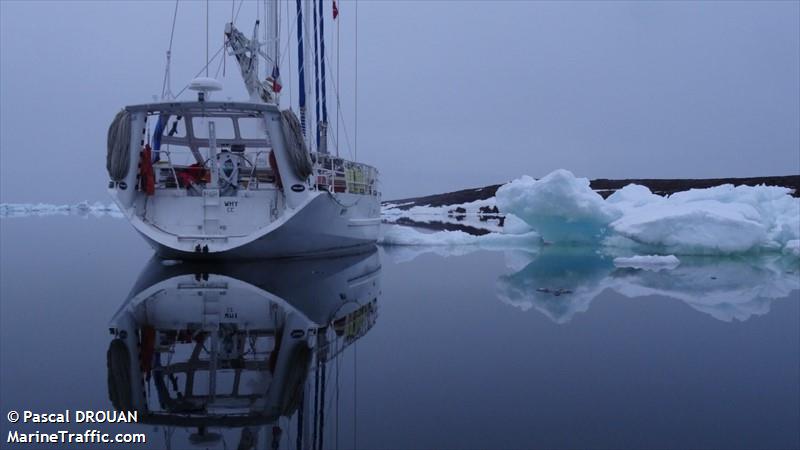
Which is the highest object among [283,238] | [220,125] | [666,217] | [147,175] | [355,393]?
[220,125]

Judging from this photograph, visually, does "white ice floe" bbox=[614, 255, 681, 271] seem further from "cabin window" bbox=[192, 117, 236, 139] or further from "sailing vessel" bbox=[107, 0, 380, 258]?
"cabin window" bbox=[192, 117, 236, 139]

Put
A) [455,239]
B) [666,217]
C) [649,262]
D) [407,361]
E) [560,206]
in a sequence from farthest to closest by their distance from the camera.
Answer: [455,239]
[560,206]
[666,217]
[649,262]
[407,361]

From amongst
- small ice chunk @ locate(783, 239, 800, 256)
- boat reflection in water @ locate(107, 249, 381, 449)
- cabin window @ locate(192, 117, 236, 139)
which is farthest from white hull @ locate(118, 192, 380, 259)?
small ice chunk @ locate(783, 239, 800, 256)

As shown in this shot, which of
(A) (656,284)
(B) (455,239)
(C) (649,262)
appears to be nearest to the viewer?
(A) (656,284)

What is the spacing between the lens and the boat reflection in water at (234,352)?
9.20 ft

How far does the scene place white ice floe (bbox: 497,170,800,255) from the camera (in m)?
12.3

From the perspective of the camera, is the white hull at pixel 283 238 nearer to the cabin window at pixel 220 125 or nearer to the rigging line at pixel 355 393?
the cabin window at pixel 220 125

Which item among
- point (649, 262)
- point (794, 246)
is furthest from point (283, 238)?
point (794, 246)

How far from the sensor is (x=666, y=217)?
40.1 feet

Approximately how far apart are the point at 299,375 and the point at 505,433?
1.33 metres

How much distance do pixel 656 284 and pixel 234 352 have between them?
5912mm

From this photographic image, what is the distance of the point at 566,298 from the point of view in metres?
6.64

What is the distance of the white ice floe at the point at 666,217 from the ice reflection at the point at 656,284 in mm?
726

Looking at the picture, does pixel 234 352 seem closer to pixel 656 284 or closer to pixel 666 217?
pixel 656 284
